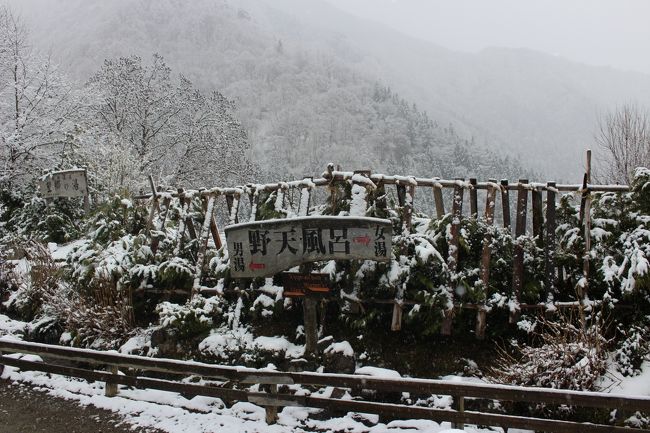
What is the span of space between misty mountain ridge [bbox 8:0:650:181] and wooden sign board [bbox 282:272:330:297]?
5115 cm

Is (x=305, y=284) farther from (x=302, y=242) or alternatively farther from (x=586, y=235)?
(x=586, y=235)

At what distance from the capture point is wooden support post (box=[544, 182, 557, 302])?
600cm

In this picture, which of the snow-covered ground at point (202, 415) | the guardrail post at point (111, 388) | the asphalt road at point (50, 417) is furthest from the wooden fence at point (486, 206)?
the asphalt road at point (50, 417)

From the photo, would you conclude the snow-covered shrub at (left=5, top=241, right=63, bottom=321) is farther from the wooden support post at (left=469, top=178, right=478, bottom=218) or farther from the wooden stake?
the wooden stake

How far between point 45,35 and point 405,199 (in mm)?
121018

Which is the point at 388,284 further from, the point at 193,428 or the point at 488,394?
the point at 193,428

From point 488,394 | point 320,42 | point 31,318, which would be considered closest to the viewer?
point 488,394

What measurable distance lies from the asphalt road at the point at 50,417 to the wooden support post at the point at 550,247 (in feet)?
17.3

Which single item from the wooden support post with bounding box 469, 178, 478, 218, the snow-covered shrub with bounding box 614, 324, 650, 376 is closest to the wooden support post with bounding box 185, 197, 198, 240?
the wooden support post with bounding box 469, 178, 478, 218

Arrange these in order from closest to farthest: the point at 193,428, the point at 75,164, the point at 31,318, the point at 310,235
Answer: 1. the point at 193,428
2. the point at 310,235
3. the point at 31,318
4. the point at 75,164

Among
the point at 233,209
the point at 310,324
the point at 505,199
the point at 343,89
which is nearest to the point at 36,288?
the point at 233,209

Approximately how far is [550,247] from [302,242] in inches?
131

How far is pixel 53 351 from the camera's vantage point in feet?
21.2

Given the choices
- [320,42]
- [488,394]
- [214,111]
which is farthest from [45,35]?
[488,394]
